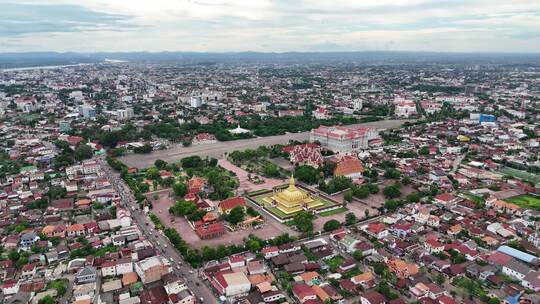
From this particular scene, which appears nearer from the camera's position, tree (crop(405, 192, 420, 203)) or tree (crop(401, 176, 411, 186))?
tree (crop(405, 192, 420, 203))

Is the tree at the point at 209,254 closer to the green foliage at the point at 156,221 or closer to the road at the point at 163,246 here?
the road at the point at 163,246

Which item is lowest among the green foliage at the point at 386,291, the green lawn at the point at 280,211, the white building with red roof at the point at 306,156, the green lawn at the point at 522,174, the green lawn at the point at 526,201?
the green lawn at the point at 526,201

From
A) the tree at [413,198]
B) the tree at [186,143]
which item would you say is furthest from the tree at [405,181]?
the tree at [186,143]

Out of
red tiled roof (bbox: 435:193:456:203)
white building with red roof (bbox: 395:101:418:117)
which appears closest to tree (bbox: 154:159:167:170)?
red tiled roof (bbox: 435:193:456:203)

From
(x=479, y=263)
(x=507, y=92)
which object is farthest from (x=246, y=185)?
(x=507, y=92)

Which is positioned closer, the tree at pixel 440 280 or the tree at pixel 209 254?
the tree at pixel 440 280

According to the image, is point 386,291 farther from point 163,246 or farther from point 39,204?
point 39,204

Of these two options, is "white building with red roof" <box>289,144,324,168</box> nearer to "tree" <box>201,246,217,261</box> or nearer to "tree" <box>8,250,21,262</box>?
"tree" <box>201,246,217,261</box>

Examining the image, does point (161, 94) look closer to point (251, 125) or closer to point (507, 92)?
point (251, 125)
